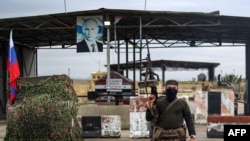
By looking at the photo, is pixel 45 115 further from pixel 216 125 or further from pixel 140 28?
pixel 140 28

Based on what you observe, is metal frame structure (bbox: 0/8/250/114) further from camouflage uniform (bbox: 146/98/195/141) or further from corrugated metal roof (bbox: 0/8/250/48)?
camouflage uniform (bbox: 146/98/195/141)

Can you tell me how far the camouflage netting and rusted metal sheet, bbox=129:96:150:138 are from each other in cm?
362

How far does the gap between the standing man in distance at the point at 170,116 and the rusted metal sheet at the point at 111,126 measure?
7998 mm

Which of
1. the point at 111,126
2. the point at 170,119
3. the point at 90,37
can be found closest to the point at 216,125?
the point at 111,126

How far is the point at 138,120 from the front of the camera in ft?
51.1

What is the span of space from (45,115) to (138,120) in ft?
15.2

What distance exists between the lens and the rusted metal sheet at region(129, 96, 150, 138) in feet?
50.9

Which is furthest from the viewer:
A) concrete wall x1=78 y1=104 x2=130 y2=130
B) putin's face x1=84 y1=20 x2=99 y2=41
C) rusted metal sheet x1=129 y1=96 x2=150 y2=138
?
putin's face x1=84 y1=20 x2=99 y2=41

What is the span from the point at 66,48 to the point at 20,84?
22104mm

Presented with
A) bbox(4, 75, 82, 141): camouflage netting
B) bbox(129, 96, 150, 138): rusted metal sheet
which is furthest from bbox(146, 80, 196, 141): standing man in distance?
bbox(129, 96, 150, 138): rusted metal sheet

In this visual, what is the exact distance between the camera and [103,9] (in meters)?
22.7

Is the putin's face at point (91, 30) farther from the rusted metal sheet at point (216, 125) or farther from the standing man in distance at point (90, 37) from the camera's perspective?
the rusted metal sheet at point (216, 125)

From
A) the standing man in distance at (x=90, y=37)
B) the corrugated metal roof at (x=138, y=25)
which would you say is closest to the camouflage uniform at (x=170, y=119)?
the corrugated metal roof at (x=138, y=25)

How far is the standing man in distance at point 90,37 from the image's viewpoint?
2348 cm
